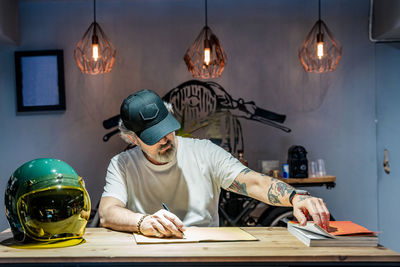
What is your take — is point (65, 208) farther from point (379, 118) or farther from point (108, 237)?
point (379, 118)

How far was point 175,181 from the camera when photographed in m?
2.25

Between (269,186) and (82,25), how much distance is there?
10.7 ft

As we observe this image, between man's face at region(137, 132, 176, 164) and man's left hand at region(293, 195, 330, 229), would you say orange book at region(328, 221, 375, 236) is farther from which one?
man's face at region(137, 132, 176, 164)

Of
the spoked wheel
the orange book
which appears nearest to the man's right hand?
the orange book

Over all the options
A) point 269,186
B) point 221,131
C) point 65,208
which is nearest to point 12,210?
→ point 65,208

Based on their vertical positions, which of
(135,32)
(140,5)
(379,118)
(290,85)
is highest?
(140,5)

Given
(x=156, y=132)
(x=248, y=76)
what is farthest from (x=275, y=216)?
(x=156, y=132)

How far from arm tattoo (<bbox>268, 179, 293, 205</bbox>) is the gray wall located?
2368mm

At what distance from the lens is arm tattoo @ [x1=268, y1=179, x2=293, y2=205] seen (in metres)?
1.89

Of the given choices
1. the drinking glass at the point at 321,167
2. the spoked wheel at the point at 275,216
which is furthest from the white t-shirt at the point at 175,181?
the drinking glass at the point at 321,167

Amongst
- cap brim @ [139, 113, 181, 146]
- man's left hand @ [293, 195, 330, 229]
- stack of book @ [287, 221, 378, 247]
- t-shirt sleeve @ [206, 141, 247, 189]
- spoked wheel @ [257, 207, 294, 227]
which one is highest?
cap brim @ [139, 113, 181, 146]

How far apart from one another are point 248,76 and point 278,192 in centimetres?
259

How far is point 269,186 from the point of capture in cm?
198

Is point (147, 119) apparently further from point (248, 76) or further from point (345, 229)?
point (248, 76)
